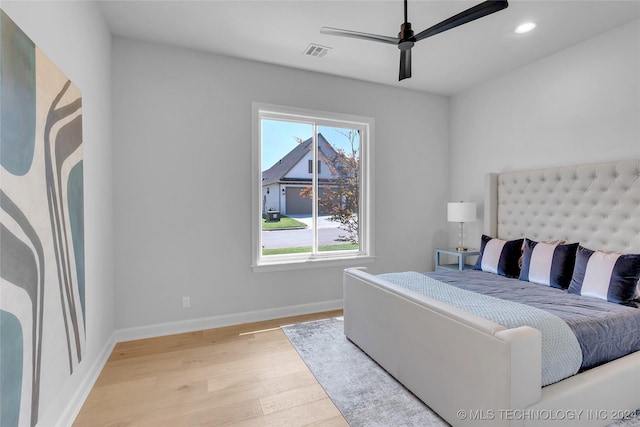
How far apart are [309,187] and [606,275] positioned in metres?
2.81

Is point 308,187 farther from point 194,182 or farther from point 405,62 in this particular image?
point 405,62

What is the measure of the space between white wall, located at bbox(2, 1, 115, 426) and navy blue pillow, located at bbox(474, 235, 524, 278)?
3.51 m

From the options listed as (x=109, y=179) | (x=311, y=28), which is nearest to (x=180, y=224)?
(x=109, y=179)

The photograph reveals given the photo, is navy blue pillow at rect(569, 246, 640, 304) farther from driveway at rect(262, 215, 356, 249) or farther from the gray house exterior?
the gray house exterior

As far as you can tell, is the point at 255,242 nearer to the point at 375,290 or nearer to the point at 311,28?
the point at 375,290

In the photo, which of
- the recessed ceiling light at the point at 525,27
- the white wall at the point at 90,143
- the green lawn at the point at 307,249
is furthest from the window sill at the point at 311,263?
the recessed ceiling light at the point at 525,27

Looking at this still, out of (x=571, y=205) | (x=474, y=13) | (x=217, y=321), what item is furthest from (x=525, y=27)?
(x=217, y=321)

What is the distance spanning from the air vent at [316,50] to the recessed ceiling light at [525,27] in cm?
167

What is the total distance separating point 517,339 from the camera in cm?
137

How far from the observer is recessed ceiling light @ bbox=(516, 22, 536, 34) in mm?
2578

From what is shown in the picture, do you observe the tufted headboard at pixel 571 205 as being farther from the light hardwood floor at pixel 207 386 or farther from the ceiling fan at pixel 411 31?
the light hardwood floor at pixel 207 386

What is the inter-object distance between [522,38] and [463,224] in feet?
7.13

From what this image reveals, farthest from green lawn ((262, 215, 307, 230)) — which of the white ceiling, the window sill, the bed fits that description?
the white ceiling

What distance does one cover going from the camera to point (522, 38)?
2.80 metres
